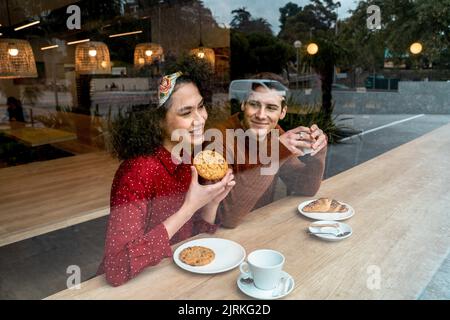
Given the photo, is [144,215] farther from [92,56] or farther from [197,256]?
[92,56]

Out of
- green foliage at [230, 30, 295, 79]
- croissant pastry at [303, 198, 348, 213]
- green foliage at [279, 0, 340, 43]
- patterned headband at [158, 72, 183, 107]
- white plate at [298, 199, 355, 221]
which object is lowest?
white plate at [298, 199, 355, 221]

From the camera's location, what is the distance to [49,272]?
1690 millimetres

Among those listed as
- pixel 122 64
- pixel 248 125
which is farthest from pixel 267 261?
pixel 122 64

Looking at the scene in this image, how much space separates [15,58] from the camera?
3369 millimetres

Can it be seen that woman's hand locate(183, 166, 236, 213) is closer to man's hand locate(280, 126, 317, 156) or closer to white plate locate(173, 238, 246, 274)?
white plate locate(173, 238, 246, 274)

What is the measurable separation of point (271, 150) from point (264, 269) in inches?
31.2

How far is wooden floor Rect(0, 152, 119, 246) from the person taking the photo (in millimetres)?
1737

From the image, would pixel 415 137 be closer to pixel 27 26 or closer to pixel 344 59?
pixel 344 59

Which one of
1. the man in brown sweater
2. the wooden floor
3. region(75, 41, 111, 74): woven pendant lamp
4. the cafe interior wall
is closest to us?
the man in brown sweater

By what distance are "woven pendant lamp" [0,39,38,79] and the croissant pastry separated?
10.9 feet

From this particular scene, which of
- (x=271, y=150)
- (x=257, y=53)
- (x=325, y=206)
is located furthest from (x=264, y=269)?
(x=257, y=53)

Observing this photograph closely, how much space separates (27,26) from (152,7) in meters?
1.69

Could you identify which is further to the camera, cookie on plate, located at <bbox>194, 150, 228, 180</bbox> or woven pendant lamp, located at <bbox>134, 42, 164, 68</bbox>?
woven pendant lamp, located at <bbox>134, 42, 164, 68</bbox>

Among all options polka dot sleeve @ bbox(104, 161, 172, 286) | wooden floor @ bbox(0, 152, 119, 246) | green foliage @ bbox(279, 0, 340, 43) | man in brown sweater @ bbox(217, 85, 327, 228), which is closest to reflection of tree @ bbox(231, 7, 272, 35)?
green foliage @ bbox(279, 0, 340, 43)
